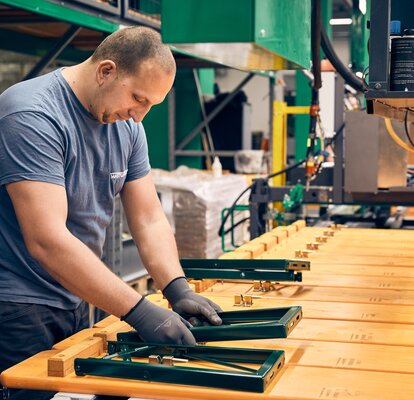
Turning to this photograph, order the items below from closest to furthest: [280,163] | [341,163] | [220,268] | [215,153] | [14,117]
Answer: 1. [14,117]
2. [220,268]
3. [341,163]
4. [280,163]
5. [215,153]

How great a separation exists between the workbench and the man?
16 centimetres

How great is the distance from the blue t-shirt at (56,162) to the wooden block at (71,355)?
51cm

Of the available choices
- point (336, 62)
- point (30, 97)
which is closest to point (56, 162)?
point (30, 97)

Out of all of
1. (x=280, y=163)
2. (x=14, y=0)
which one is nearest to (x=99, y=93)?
(x=14, y=0)

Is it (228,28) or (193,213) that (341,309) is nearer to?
(228,28)

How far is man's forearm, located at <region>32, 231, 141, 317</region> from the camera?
2.21 m

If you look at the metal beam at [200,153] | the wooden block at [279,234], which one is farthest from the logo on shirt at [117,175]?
the metal beam at [200,153]

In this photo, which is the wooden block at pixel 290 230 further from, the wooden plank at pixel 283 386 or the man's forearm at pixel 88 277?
the wooden plank at pixel 283 386

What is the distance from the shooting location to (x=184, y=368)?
1.83 m

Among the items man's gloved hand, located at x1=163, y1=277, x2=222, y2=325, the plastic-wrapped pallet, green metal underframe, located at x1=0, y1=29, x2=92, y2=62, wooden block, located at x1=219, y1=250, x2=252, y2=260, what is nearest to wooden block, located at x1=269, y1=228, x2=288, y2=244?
wooden block, located at x1=219, y1=250, x2=252, y2=260

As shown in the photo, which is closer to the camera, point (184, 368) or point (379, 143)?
point (184, 368)

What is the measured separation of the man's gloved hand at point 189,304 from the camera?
7.91ft

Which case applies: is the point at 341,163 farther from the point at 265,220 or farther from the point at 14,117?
the point at 14,117

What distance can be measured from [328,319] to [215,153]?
7720mm
